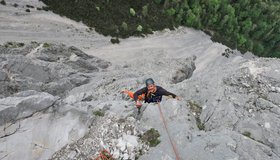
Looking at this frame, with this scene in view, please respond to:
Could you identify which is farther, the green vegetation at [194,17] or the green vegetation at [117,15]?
the green vegetation at [194,17]

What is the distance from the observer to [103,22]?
35312mm

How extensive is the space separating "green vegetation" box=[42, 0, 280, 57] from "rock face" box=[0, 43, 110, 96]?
12.3 m

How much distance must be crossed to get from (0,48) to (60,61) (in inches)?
209

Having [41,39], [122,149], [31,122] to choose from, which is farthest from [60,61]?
[122,149]

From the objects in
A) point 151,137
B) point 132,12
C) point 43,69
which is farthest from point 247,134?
point 132,12

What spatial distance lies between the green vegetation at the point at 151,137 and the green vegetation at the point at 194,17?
26.5 metres

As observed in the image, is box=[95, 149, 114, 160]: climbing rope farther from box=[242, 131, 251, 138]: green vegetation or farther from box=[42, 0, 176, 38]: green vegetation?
box=[42, 0, 176, 38]: green vegetation

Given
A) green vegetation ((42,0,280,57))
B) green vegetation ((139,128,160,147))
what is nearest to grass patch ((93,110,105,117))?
green vegetation ((139,128,160,147))

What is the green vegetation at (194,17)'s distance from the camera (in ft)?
114

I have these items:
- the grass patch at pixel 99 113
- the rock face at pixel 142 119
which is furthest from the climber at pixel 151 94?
the grass patch at pixel 99 113

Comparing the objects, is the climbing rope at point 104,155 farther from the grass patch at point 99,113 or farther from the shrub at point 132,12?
the shrub at point 132,12

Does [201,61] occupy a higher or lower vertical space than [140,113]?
lower

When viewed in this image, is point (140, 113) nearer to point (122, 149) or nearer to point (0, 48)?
A: point (122, 149)

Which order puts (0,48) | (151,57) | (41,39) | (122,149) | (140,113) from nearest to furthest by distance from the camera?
1. (122,149)
2. (140,113)
3. (0,48)
4. (41,39)
5. (151,57)
